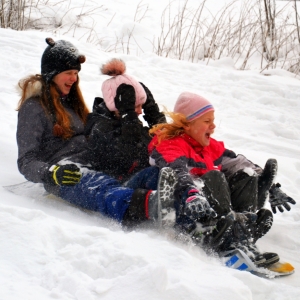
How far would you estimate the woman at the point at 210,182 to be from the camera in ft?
7.75

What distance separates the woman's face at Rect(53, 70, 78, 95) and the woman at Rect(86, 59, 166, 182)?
0.71ft

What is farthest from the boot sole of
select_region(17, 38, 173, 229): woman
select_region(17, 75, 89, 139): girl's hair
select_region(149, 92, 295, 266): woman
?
select_region(17, 75, 89, 139): girl's hair

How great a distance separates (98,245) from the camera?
1.98 metres

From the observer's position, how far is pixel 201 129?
282 cm

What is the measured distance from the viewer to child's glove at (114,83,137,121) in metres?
2.98

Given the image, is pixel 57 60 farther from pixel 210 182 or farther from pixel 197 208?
pixel 197 208

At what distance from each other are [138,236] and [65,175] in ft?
2.03

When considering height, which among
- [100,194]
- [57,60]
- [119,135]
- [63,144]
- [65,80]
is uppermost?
[57,60]

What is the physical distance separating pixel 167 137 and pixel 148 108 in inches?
Result: 21.9

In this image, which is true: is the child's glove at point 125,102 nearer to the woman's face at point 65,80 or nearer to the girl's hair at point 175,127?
the girl's hair at point 175,127

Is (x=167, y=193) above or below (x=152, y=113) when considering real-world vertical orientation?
below

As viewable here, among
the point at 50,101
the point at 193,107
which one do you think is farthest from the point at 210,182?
the point at 50,101

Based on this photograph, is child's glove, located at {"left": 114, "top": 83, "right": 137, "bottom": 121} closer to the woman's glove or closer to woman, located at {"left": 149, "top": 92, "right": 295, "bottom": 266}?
woman, located at {"left": 149, "top": 92, "right": 295, "bottom": 266}

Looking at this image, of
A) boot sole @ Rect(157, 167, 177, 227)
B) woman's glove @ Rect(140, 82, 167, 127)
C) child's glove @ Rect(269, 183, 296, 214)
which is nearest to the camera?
boot sole @ Rect(157, 167, 177, 227)
